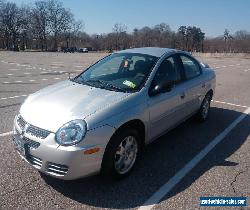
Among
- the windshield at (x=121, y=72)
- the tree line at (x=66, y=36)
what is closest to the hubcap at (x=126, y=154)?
the windshield at (x=121, y=72)

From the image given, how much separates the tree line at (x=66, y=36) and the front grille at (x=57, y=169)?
81261 mm

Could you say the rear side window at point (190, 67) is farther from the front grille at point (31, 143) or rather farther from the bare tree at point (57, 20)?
the bare tree at point (57, 20)

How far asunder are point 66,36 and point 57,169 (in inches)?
3728

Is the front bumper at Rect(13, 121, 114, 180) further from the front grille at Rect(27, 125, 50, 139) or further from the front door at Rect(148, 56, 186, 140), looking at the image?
the front door at Rect(148, 56, 186, 140)

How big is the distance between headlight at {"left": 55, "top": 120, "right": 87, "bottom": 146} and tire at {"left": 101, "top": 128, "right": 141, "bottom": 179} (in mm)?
415

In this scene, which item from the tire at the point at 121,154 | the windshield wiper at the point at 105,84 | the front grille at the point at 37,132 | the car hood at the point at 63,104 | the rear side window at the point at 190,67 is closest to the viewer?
the front grille at the point at 37,132

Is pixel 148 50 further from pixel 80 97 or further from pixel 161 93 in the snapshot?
pixel 80 97

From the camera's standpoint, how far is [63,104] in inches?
160

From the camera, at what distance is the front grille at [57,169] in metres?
3.60

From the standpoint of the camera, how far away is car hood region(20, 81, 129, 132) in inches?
149

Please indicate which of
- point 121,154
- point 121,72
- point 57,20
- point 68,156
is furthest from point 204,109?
point 57,20

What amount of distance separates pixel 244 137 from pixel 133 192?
3082 millimetres

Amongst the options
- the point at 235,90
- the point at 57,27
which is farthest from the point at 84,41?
the point at 235,90

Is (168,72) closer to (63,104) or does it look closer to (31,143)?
(63,104)
